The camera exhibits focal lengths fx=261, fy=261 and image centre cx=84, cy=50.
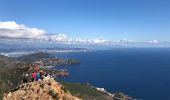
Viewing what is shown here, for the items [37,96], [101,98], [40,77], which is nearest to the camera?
[37,96]

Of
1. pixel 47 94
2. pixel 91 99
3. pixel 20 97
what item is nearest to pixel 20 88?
pixel 20 97

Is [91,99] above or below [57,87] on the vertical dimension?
below

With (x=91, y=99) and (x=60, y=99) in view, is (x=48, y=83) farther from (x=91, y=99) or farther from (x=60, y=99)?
(x=91, y=99)

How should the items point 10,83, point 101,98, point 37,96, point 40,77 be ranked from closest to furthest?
point 37,96 < point 40,77 < point 10,83 < point 101,98

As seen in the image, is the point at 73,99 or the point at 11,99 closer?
the point at 11,99

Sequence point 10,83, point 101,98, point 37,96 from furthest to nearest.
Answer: point 101,98 < point 10,83 < point 37,96

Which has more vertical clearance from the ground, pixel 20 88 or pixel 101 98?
pixel 20 88

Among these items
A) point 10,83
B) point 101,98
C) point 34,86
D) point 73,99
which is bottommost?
point 101,98

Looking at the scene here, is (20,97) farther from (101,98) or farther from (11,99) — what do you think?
(101,98)

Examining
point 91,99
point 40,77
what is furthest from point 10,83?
point 40,77
